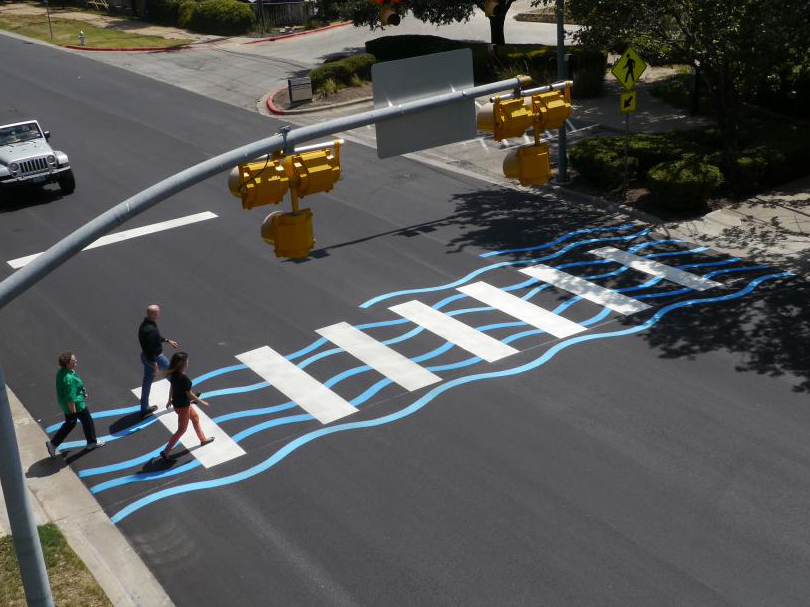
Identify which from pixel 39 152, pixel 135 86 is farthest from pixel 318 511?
pixel 135 86

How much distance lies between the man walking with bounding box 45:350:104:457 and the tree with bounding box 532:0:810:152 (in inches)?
596

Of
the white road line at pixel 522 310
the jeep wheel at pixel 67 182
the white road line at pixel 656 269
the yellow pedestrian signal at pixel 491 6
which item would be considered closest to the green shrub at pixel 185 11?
the jeep wheel at pixel 67 182

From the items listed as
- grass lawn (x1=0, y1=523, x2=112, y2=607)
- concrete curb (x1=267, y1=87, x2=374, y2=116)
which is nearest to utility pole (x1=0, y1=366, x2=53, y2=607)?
grass lawn (x1=0, y1=523, x2=112, y2=607)

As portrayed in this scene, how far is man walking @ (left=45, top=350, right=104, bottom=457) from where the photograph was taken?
43.5 feet

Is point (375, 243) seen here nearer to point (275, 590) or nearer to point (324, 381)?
point (324, 381)

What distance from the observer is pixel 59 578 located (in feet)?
35.4

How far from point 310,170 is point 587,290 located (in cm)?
1120

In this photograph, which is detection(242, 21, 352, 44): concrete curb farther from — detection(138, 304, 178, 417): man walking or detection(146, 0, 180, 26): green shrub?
detection(138, 304, 178, 417): man walking

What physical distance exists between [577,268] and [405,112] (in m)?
12.1

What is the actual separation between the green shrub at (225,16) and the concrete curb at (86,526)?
37592mm

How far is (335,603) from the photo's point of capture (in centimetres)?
1041

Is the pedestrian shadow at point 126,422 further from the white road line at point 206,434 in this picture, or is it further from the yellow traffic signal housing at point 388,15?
the yellow traffic signal housing at point 388,15

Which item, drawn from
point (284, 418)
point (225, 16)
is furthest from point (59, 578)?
point (225, 16)

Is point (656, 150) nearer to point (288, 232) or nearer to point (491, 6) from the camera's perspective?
point (491, 6)
